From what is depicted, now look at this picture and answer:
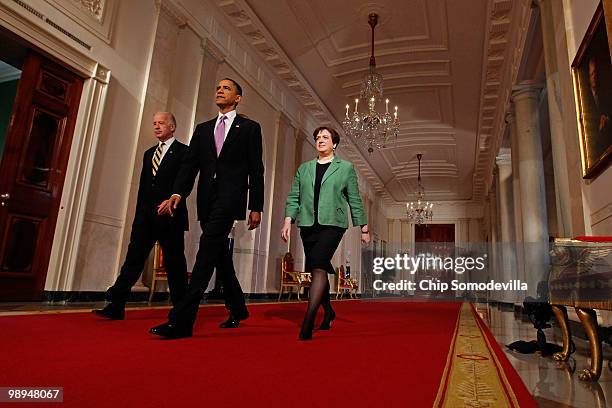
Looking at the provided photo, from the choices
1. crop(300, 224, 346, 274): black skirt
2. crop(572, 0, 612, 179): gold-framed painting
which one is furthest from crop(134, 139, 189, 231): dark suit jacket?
crop(572, 0, 612, 179): gold-framed painting

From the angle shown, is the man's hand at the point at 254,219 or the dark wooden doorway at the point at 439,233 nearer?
the man's hand at the point at 254,219

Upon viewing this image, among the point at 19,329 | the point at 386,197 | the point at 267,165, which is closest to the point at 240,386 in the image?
the point at 19,329

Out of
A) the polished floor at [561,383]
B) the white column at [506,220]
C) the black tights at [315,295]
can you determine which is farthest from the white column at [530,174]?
the black tights at [315,295]

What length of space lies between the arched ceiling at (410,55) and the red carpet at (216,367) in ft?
19.1

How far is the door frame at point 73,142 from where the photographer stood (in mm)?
4227

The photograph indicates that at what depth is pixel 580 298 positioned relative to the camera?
175 cm

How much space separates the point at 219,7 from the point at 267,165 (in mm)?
3138

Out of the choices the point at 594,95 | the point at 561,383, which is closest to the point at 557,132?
the point at 594,95

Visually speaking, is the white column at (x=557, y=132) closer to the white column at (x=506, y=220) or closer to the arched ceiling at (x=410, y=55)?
the arched ceiling at (x=410, y=55)

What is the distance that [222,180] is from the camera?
236cm

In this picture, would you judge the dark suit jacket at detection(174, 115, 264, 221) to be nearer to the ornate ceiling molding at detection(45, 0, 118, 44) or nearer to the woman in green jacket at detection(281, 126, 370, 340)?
the woman in green jacket at detection(281, 126, 370, 340)

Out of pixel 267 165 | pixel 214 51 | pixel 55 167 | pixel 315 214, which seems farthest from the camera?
pixel 267 165

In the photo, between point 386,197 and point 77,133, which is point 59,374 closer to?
point 77,133

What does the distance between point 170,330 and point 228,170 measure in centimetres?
93
